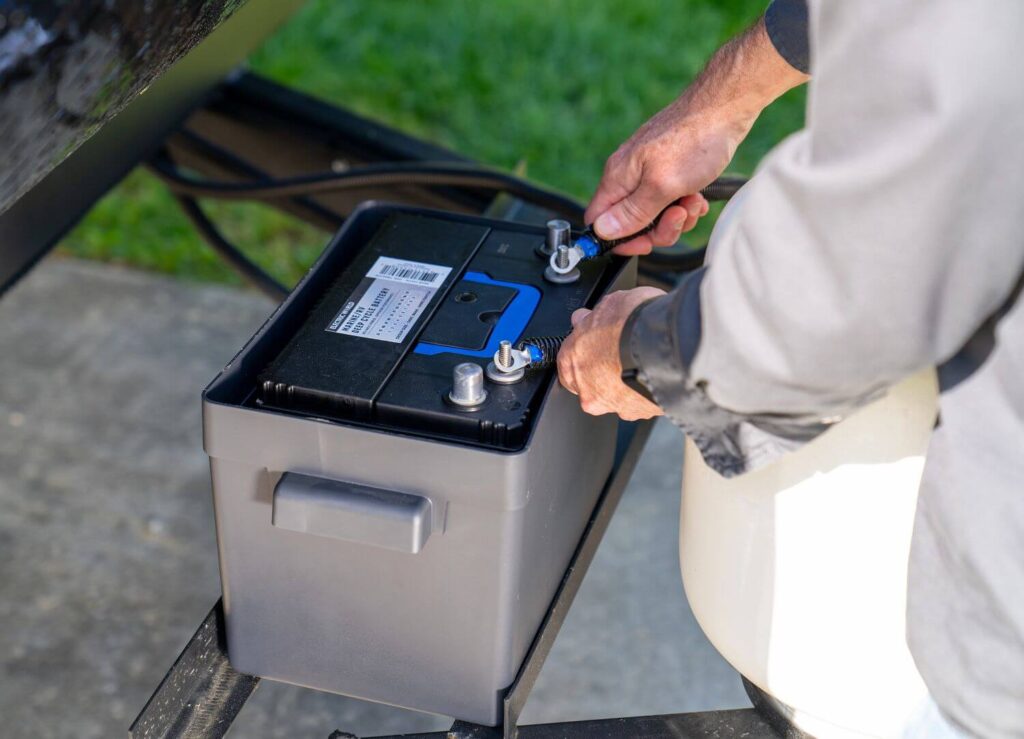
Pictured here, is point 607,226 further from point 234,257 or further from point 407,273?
point 234,257

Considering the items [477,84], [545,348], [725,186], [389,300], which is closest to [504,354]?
[545,348]

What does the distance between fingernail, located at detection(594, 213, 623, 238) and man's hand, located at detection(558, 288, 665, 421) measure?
20 centimetres

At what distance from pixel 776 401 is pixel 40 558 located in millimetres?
1422

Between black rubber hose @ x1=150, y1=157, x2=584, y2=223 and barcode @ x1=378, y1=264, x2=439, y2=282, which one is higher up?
barcode @ x1=378, y1=264, x2=439, y2=282

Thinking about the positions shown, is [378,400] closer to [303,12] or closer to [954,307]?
[954,307]

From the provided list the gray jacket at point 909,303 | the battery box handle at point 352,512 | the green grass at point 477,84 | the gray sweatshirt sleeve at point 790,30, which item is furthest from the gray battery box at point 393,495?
the green grass at point 477,84

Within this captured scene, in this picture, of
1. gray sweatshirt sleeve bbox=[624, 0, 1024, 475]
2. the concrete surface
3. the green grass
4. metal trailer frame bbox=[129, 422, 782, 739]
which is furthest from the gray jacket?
the green grass

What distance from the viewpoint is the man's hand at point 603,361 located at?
0.82 meters

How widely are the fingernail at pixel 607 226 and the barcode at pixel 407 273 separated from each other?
0.16m

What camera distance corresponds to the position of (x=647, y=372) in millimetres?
760

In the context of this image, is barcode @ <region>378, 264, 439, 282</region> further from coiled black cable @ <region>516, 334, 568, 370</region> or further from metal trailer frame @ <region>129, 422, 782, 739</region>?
metal trailer frame @ <region>129, 422, 782, 739</region>

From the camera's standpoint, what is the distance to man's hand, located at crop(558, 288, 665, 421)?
32.1 inches

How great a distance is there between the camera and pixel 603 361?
0.82 meters

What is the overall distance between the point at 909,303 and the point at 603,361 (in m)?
0.25
